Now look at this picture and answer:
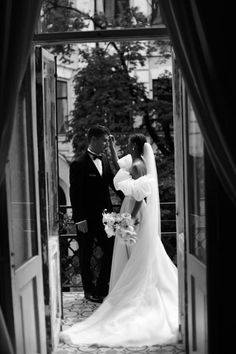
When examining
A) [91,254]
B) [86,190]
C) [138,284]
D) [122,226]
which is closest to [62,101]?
[86,190]

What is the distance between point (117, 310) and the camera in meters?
4.47

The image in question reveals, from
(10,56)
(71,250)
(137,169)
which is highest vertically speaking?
(10,56)

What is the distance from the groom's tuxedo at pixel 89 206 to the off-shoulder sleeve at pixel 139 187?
1.52 feet

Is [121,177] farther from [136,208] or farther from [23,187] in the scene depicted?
[23,187]

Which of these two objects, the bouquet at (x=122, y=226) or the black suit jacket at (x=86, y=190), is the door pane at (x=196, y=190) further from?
the black suit jacket at (x=86, y=190)

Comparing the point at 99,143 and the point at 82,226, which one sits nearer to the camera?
the point at 82,226

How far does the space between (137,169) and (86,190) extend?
682mm

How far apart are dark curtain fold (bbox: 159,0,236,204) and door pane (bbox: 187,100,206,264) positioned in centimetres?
32

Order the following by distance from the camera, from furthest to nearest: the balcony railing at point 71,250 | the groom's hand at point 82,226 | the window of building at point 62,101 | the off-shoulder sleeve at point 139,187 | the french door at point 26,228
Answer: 1. the window of building at point 62,101
2. the balcony railing at point 71,250
3. the groom's hand at point 82,226
4. the off-shoulder sleeve at point 139,187
5. the french door at point 26,228

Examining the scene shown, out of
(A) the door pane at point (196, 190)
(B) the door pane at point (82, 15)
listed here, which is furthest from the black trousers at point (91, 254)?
(B) the door pane at point (82, 15)

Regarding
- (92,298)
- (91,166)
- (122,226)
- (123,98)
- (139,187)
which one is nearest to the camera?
(122,226)

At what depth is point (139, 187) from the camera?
4.71 metres

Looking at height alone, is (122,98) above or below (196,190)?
above

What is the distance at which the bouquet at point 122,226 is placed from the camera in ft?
15.1
